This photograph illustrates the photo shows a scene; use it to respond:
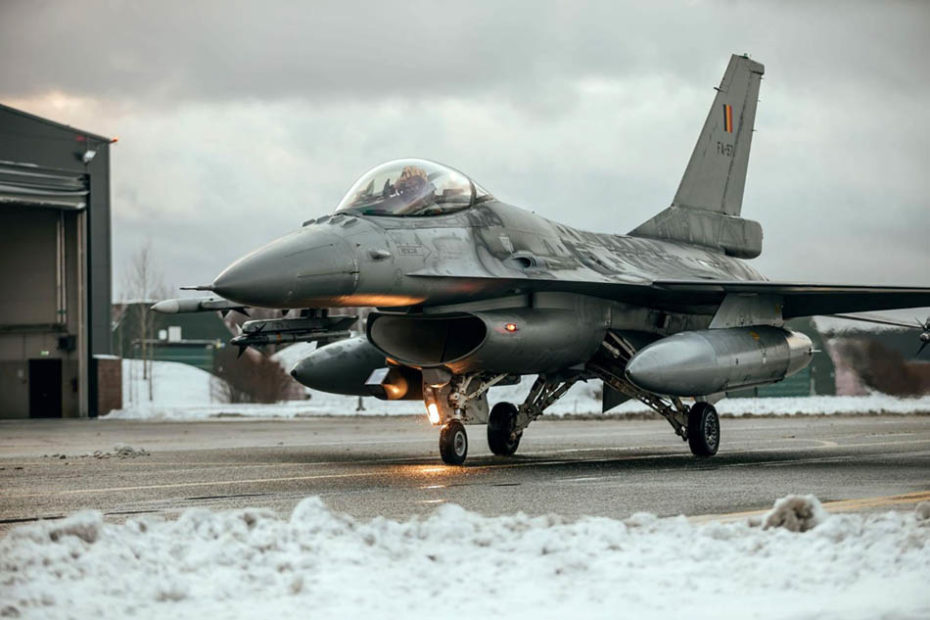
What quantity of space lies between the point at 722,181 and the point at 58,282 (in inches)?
865

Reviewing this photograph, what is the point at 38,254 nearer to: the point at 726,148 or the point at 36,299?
the point at 36,299

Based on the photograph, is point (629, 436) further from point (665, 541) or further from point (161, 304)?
point (665, 541)

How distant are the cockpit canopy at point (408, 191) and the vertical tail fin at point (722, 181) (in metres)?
4.91

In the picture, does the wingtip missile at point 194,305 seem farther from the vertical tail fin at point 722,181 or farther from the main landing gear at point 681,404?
the vertical tail fin at point 722,181

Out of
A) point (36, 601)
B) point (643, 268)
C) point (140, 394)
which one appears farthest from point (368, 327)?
point (140, 394)

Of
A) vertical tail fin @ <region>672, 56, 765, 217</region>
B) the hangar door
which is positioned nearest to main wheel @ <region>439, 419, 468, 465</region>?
vertical tail fin @ <region>672, 56, 765, 217</region>

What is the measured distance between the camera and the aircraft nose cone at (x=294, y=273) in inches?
419

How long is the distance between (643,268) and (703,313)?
43.1 inches

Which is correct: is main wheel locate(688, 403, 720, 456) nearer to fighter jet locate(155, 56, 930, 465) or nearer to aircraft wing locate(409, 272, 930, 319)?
fighter jet locate(155, 56, 930, 465)

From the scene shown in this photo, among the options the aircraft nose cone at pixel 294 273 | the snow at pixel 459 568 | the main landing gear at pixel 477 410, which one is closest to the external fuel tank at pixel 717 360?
the main landing gear at pixel 477 410

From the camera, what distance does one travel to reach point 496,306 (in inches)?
520

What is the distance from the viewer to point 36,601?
4.42 meters

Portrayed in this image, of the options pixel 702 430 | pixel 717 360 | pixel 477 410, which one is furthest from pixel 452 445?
pixel 702 430

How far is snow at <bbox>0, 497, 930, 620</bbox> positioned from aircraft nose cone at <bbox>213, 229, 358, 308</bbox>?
4.80 meters
